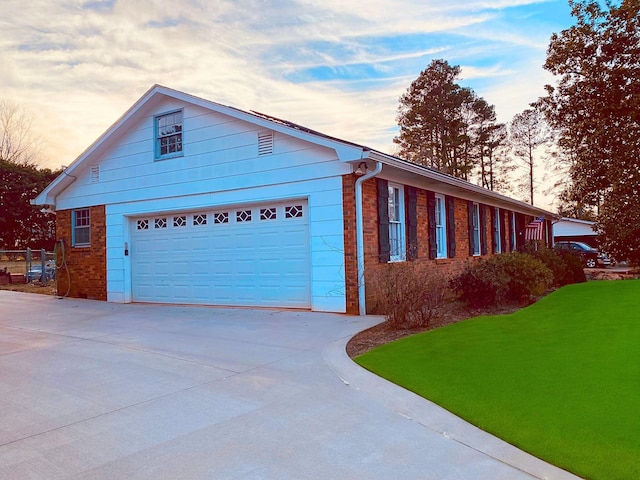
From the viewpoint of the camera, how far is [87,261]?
1436cm

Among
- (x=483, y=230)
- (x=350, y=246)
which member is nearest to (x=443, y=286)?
(x=350, y=246)

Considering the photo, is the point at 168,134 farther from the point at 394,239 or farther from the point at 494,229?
the point at 494,229

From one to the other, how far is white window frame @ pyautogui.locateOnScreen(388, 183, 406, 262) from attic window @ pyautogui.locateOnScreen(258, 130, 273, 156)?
2.90m

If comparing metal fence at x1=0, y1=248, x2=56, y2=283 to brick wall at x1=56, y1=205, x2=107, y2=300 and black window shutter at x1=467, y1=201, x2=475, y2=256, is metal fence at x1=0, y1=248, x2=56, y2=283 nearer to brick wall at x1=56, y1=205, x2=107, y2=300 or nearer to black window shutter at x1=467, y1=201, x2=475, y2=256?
brick wall at x1=56, y1=205, x2=107, y2=300

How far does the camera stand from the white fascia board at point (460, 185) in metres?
9.59

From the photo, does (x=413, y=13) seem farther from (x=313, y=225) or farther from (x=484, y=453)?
(x=484, y=453)

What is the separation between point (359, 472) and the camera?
10.2ft

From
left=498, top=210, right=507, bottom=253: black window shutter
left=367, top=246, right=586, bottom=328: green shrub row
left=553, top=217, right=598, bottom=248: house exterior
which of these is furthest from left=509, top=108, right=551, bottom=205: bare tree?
left=367, top=246, right=586, bottom=328: green shrub row

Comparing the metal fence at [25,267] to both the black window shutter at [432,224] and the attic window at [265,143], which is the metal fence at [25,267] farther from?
the black window shutter at [432,224]

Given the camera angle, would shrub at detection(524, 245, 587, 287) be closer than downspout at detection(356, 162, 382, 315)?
No

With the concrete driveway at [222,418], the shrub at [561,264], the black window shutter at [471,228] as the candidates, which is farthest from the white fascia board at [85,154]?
the shrub at [561,264]

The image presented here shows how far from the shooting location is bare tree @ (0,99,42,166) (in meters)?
33.4

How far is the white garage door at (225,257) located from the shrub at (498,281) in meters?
3.47

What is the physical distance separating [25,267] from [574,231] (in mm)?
34969
